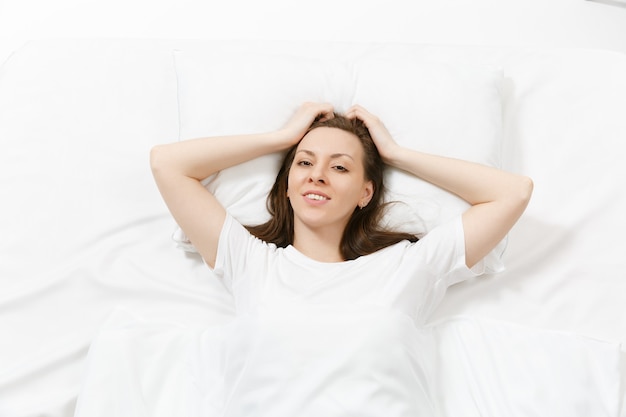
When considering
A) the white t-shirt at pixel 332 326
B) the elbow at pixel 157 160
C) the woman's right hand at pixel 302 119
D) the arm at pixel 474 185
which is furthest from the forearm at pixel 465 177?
the elbow at pixel 157 160

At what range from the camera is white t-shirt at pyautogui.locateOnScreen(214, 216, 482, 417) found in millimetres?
1466

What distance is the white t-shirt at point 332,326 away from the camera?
4.81 feet

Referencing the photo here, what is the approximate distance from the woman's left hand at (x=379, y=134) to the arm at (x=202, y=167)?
119 mm

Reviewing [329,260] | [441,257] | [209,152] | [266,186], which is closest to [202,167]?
[209,152]

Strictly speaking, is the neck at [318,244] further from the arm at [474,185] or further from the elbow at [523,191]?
the elbow at [523,191]

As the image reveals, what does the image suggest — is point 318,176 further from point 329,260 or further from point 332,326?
point 332,326

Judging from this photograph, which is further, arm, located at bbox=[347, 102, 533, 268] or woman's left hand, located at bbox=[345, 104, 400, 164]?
woman's left hand, located at bbox=[345, 104, 400, 164]

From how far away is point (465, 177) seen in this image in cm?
173

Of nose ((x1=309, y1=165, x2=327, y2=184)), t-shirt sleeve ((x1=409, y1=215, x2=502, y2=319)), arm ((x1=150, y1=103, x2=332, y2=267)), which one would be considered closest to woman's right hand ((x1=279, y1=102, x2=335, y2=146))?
→ arm ((x1=150, y1=103, x2=332, y2=267))

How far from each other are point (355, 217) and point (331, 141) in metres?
0.22

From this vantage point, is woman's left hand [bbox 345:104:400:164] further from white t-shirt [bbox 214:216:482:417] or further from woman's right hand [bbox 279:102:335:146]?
white t-shirt [bbox 214:216:482:417]

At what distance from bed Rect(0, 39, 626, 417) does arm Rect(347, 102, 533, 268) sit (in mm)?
62

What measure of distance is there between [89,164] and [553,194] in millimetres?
1307

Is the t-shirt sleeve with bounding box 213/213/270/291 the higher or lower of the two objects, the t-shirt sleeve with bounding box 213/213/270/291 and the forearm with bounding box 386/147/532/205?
the lower
